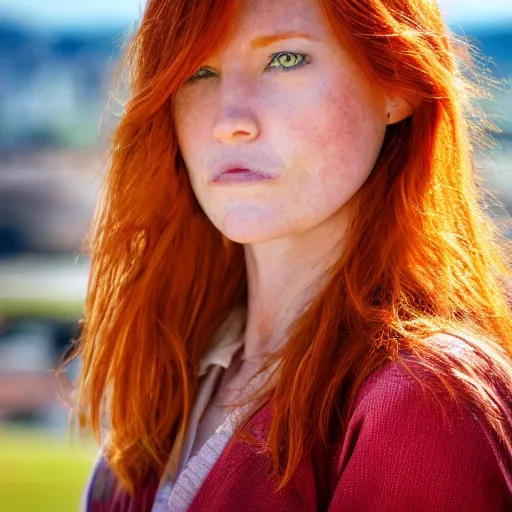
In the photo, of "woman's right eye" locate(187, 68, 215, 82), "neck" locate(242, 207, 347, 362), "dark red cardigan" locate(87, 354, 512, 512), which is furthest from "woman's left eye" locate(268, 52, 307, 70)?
"dark red cardigan" locate(87, 354, 512, 512)

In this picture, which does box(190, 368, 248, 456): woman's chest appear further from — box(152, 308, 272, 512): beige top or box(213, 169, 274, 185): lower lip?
box(213, 169, 274, 185): lower lip

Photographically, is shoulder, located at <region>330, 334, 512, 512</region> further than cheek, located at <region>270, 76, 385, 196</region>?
No

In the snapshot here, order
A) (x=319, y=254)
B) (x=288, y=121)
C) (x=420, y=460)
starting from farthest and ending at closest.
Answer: (x=319, y=254)
(x=288, y=121)
(x=420, y=460)

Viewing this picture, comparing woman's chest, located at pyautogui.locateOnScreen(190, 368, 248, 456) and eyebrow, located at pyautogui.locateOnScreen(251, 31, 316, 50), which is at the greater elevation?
eyebrow, located at pyautogui.locateOnScreen(251, 31, 316, 50)

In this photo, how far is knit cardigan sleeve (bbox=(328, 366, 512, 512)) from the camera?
93 cm

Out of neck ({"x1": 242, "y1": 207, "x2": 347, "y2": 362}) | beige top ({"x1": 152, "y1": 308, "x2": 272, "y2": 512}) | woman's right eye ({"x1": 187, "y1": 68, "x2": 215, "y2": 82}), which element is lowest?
beige top ({"x1": 152, "y1": 308, "x2": 272, "y2": 512})

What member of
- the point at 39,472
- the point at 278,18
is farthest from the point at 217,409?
the point at 39,472

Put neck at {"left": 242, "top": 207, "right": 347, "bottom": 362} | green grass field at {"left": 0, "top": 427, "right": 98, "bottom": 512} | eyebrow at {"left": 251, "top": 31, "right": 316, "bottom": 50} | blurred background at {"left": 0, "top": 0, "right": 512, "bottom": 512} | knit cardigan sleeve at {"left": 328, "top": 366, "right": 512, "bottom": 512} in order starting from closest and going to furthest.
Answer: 1. knit cardigan sleeve at {"left": 328, "top": 366, "right": 512, "bottom": 512}
2. eyebrow at {"left": 251, "top": 31, "right": 316, "bottom": 50}
3. neck at {"left": 242, "top": 207, "right": 347, "bottom": 362}
4. green grass field at {"left": 0, "top": 427, "right": 98, "bottom": 512}
5. blurred background at {"left": 0, "top": 0, "right": 512, "bottom": 512}

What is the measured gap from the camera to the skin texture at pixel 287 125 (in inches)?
46.9

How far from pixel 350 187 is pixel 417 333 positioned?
0.90ft

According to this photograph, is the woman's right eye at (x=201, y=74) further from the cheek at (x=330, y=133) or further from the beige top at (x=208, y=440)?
the beige top at (x=208, y=440)

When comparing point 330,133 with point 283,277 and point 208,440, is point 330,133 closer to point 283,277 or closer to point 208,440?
point 283,277

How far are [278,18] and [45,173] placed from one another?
3106 mm

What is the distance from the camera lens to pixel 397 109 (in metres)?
1.27
